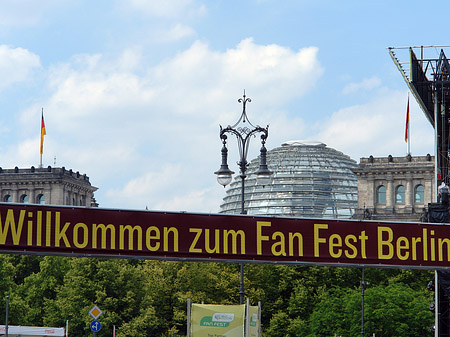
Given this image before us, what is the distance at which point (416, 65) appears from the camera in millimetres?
38156

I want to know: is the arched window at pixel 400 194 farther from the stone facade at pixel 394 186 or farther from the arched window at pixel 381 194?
the arched window at pixel 381 194

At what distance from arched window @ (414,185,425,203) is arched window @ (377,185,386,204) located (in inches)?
183

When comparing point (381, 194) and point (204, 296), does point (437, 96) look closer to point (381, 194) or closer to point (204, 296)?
point (204, 296)

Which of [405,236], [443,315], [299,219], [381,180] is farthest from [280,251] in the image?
[381,180]

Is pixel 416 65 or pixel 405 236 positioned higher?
pixel 416 65

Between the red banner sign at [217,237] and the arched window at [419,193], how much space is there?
12699 centimetres

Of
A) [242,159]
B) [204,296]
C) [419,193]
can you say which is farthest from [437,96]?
[419,193]

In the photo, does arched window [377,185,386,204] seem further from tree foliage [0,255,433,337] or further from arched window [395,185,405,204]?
tree foliage [0,255,433,337]

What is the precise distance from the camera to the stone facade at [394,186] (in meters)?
148

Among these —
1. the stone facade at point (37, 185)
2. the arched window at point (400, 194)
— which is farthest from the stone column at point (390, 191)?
the stone facade at point (37, 185)

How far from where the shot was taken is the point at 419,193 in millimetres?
151375

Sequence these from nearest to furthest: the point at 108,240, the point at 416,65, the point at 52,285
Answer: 1. the point at 108,240
2. the point at 416,65
3. the point at 52,285

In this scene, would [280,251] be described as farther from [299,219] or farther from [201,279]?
[201,279]

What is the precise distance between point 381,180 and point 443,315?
403 feet
